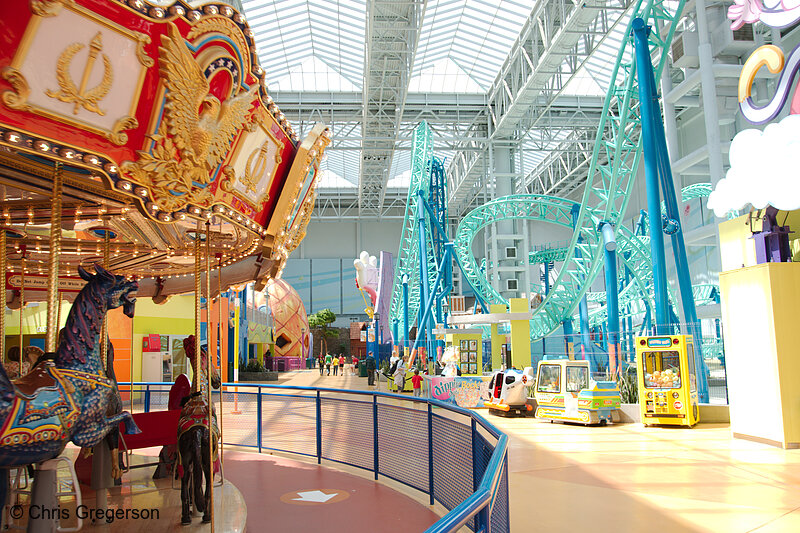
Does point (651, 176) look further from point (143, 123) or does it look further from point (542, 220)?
point (143, 123)

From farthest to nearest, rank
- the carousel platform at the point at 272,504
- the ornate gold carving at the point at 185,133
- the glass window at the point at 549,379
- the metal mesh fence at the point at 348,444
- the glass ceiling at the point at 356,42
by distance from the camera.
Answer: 1. the glass ceiling at the point at 356,42
2. the glass window at the point at 549,379
3. the metal mesh fence at the point at 348,444
4. the carousel platform at the point at 272,504
5. the ornate gold carving at the point at 185,133

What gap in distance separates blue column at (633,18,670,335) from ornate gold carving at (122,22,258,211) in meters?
9.06

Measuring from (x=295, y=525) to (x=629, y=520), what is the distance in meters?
2.79

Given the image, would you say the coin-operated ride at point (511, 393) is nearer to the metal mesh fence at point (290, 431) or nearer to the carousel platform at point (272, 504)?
the metal mesh fence at point (290, 431)

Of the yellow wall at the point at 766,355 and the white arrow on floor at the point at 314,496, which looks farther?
the yellow wall at the point at 766,355

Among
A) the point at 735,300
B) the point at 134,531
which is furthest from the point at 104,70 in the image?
the point at 735,300

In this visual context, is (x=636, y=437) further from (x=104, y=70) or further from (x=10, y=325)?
(x=10, y=325)

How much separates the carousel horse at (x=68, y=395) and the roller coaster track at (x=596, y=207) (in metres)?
12.1

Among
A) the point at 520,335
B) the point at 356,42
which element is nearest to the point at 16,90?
the point at 520,335

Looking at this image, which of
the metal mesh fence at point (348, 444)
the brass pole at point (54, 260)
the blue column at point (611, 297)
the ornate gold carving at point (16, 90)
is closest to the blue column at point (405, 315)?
the blue column at point (611, 297)

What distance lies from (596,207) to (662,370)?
→ 9.68 metres

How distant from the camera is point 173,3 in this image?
3477 mm

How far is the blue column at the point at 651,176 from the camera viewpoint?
37.4ft

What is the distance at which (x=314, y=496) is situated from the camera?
6.06 metres
